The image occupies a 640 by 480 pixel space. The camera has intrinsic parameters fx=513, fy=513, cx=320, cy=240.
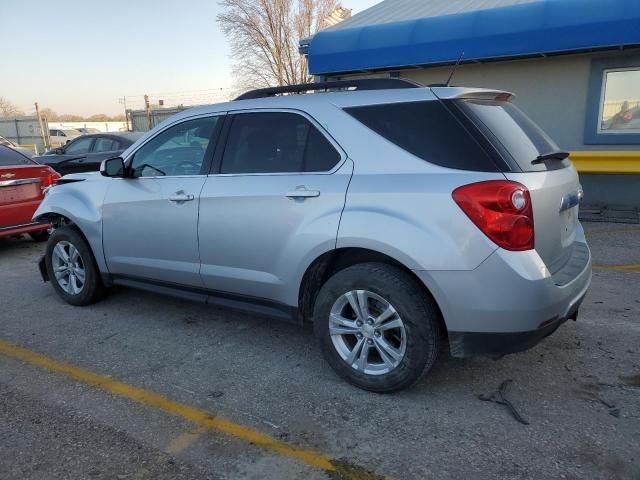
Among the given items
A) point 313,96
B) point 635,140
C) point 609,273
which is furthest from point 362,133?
point 635,140

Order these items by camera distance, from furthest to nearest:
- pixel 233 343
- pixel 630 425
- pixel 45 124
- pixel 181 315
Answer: pixel 45 124 < pixel 181 315 < pixel 233 343 < pixel 630 425

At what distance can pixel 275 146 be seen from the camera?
3582 mm

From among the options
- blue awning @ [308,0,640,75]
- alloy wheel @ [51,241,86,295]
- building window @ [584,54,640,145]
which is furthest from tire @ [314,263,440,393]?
building window @ [584,54,640,145]

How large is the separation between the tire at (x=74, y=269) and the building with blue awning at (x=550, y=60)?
258 inches

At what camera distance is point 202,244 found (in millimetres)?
3838

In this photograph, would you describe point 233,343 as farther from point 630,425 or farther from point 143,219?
point 630,425

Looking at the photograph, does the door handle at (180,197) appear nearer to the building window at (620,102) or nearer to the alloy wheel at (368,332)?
the alloy wheel at (368,332)

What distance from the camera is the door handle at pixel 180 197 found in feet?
12.7

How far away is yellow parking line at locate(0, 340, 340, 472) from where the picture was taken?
2639 mm

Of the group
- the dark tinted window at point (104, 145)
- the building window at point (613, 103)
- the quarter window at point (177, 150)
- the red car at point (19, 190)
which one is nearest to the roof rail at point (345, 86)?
the quarter window at point (177, 150)

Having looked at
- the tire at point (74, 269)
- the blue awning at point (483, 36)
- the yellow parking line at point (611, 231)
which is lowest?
the yellow parking line at point (611, 231)

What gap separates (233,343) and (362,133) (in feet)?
6.43

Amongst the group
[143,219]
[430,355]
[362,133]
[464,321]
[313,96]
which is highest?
[313,96]

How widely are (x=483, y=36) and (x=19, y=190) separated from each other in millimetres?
7657
